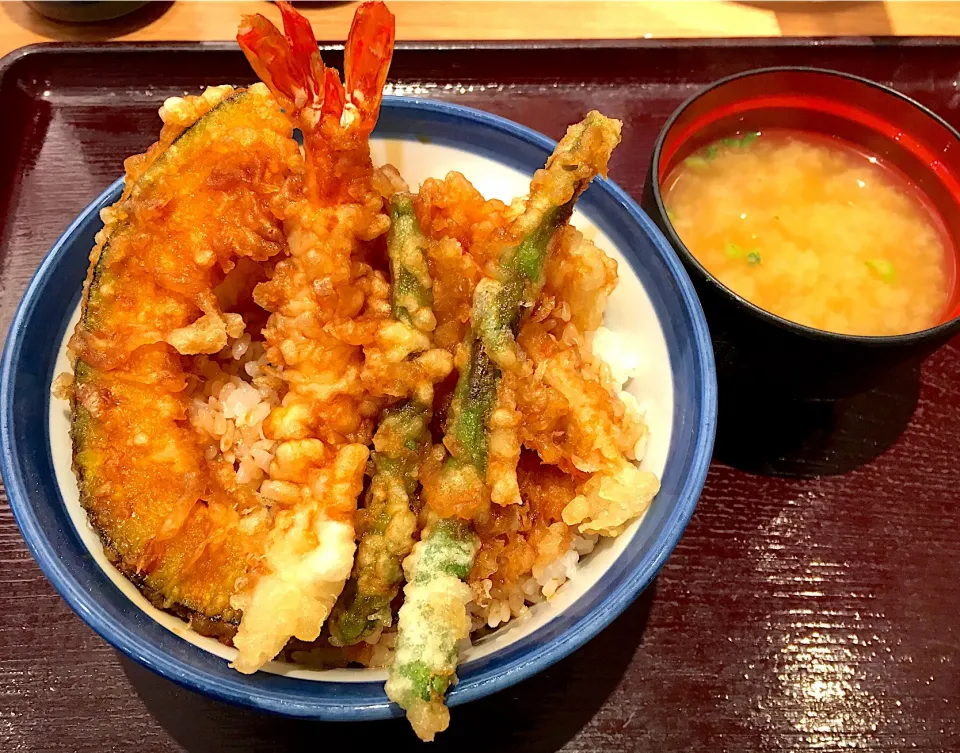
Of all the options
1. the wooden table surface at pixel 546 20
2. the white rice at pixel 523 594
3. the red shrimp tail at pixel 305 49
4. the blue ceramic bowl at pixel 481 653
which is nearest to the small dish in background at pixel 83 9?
the wooden table surface at pixel 546 20

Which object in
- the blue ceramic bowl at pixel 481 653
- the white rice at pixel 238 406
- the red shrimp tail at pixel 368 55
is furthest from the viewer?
the white rice at pixel 238 406

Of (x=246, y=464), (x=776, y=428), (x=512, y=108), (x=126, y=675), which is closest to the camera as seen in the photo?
(x=246, y=464)

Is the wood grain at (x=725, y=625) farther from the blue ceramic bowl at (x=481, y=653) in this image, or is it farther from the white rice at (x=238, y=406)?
the white rice at (x=238, y=406)

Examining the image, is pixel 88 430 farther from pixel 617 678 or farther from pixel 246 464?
pixel 617 678

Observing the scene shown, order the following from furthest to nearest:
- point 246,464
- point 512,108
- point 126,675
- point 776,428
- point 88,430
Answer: point 512,108 → point 776,428 → point 126,675 → point 246,464 → point 88,430

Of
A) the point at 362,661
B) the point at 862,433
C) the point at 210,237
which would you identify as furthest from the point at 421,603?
the point at 862,433
